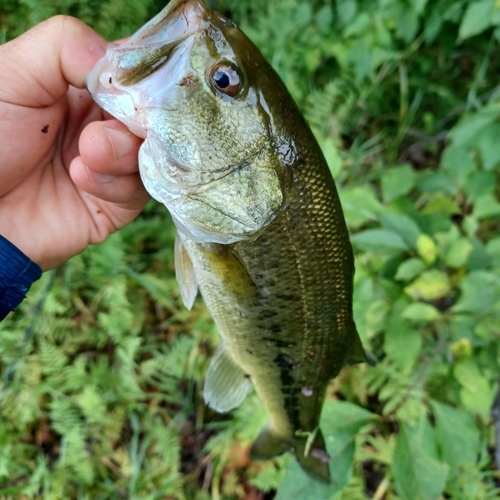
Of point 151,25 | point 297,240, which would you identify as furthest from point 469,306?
point 151,25

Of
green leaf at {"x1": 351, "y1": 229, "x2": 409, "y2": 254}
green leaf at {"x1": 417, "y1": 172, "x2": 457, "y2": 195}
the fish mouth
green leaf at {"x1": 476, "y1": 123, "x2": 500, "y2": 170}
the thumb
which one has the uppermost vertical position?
the thumb

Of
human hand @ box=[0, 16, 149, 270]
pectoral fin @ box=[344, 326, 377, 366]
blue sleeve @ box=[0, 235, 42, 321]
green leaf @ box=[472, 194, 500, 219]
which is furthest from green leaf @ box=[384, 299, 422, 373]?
blue sleeve @ box=[0, 235, 42, 321]

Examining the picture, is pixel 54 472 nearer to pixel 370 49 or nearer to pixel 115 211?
pixel 115 211

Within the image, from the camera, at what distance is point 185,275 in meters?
1.50

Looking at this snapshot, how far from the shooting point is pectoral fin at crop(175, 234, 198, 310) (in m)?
1.49

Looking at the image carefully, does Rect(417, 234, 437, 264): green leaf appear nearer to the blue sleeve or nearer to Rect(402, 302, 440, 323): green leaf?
Rect(402, 302, 440, 323): green leaf

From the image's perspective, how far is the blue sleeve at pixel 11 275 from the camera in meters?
1.44

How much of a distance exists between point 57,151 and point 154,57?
73cm

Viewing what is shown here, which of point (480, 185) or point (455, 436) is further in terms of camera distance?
A: point (480, 185)

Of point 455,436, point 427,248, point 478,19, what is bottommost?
point 455,436

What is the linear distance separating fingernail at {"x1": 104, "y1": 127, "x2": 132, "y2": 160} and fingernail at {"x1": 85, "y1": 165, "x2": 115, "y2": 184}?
11cm

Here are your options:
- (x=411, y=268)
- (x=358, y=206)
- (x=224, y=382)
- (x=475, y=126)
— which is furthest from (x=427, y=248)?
(x=224, y=382)

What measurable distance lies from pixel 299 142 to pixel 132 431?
6.75 ft

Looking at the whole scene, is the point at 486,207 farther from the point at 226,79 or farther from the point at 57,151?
the point at 57,151
